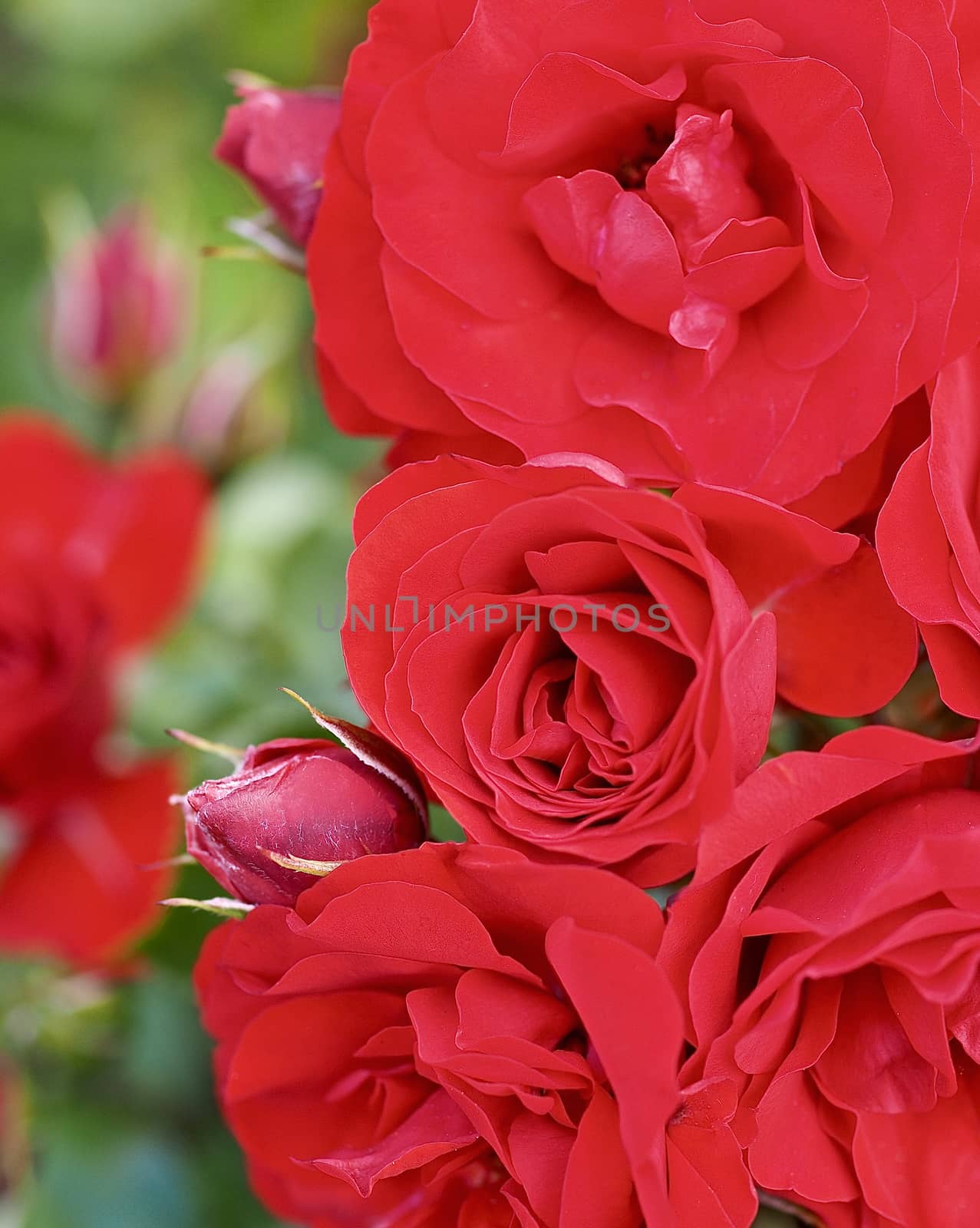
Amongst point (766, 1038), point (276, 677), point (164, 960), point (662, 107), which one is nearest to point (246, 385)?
point (276, 677)

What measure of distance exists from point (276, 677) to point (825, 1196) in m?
0.42

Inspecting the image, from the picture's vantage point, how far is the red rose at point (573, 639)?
31 cm

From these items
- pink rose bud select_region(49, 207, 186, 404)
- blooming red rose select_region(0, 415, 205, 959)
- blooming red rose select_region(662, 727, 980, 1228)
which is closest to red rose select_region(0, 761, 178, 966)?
blooming red rose select_region(0, 415, 205, 959)

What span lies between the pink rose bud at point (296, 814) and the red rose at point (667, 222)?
0.33 ft

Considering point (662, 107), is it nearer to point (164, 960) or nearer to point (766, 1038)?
point (766, 1038)

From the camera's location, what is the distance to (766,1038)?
0.32 metres

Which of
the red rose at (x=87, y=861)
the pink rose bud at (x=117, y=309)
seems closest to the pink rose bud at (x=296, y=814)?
the red rose at (x=87, y=861)

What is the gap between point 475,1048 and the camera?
32cm

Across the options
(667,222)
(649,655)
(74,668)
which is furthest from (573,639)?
(74,668)

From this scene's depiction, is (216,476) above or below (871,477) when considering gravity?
below

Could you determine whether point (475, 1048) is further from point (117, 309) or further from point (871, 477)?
point (117, 309)

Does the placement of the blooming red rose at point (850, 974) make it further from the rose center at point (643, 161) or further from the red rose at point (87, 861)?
the red rose at point (87, 861)

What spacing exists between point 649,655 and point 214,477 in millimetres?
483

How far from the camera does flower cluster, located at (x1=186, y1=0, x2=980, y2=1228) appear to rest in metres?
0.31
